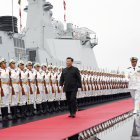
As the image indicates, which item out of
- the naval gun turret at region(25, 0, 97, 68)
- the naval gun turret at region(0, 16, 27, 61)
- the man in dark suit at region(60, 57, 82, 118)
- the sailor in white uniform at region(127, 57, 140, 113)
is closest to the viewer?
the sailor in white uniform at region(127, 57, 140, 113)

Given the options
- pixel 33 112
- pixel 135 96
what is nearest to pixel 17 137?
pixel 135 96

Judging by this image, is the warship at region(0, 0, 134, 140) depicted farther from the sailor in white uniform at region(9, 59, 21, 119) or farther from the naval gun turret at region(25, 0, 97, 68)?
the sailor in white uniform at region(9, 59, 21, 119)

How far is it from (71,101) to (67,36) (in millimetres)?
21487

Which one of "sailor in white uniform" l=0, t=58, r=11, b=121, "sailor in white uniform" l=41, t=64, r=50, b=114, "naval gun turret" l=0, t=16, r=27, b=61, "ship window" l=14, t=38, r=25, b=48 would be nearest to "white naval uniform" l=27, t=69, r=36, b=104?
"sailor in white uniform" l=41, t=64, r=50, b=114

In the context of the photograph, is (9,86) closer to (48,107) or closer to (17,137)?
→ (48,107)

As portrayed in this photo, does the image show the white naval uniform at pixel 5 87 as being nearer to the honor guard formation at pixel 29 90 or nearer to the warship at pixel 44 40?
the honor guard formation at pixel 29 90

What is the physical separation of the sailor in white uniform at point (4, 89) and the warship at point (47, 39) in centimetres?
1298

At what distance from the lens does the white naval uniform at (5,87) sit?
11506 millimetres

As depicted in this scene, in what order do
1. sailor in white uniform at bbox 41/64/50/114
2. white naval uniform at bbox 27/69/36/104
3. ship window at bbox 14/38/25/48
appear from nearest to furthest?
white naval uniform at bbox 27/69/36/104
sailor in white uniform at bbox 41/64/50/114
ship window at bbox 14/38/25/48

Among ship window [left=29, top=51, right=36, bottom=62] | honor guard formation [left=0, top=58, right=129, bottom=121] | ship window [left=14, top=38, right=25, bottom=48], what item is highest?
ship window [left=14, top=38, right=25, bottom=48]

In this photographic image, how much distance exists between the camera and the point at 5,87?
11664 millimetres

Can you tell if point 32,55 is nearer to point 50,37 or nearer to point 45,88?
point 50,37

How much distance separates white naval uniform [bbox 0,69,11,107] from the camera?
1151 centimetres

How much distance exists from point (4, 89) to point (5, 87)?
82 mm
